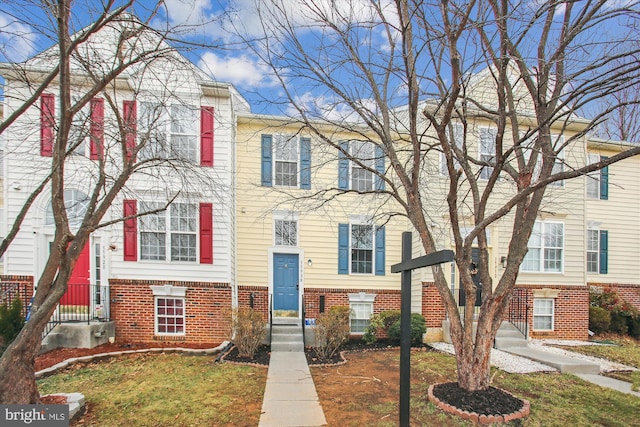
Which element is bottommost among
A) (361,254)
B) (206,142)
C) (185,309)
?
(185,309)

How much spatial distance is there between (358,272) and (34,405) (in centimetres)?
791

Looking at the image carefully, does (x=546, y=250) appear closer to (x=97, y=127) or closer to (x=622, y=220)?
(x=622, y=220)

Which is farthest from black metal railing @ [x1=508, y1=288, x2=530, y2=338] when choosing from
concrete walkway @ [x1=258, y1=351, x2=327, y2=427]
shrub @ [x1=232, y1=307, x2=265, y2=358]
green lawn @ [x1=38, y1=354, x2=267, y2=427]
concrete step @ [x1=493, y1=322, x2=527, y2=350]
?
green lawn @ [x1=38, y1=354, x2=267, y2=427]

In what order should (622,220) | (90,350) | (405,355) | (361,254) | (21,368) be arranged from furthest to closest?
(622,220), (361,254), (90,350), (21,368), (405,355)

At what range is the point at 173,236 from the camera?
9.11 m

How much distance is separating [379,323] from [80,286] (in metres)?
7.93

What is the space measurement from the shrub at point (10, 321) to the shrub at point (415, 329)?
8.56 metres

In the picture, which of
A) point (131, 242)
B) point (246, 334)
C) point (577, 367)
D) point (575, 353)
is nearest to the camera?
point (577, 367)

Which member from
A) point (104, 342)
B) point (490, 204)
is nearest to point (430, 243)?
point (490, 204)

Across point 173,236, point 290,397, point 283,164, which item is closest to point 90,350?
point 173,236

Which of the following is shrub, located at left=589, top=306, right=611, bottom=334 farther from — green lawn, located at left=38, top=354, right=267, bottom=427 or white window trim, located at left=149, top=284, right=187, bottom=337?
white window trim, located at left=149, top=284, right=187, bottom=337

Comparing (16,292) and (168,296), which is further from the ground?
(16,292)

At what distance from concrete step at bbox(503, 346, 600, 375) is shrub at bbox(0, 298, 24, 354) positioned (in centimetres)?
1112

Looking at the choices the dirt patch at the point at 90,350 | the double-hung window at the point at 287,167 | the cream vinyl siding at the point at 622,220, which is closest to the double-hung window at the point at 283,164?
the double-hung window at the point at 287,167
